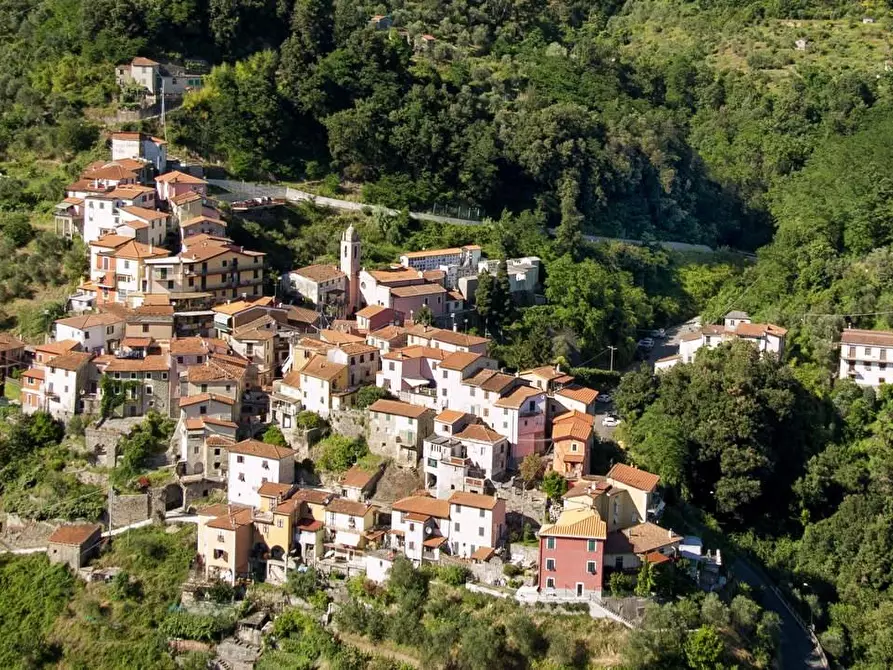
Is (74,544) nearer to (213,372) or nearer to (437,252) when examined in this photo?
(213,372)

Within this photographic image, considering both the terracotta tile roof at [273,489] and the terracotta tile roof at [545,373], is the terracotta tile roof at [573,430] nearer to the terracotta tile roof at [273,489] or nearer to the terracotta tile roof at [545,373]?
the terracotta tile roof at [545,373]

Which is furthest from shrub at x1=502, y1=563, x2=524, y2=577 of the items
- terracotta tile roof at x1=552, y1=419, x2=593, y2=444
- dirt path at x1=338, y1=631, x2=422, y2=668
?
terracotta tile roof at x1=552, y1=419, x2=593, y2=444

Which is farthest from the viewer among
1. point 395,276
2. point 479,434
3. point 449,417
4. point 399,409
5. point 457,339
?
point 395,276

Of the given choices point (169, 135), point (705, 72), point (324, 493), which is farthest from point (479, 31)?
point (324, 493)

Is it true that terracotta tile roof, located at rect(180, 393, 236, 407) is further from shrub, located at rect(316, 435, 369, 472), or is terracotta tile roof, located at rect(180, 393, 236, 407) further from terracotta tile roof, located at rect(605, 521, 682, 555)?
terracotta tile roof, located at rect(605, 521, 682, 555)

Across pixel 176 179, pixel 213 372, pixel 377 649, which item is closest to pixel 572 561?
pixel 377 649

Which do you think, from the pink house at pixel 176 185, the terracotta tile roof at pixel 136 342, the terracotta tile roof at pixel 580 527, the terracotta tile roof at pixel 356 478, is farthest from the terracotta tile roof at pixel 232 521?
the pink house at pixel 176 185

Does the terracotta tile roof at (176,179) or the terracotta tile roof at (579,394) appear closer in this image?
the terracotta tile roof at (579,394)
